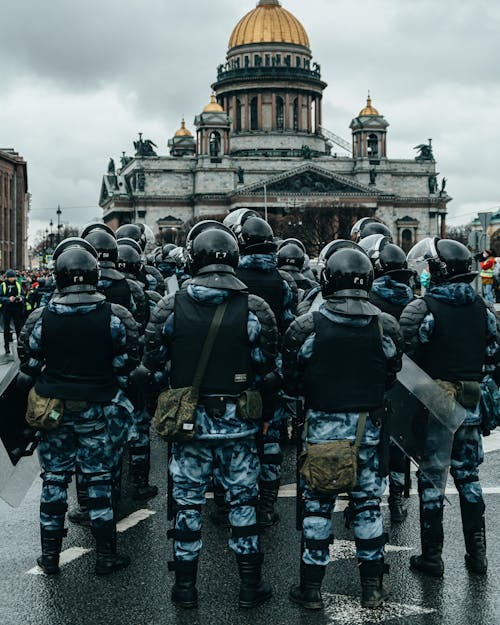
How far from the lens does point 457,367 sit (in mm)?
5660

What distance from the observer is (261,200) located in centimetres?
7950

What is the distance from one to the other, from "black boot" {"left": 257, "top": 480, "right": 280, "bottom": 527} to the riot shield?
1.71m

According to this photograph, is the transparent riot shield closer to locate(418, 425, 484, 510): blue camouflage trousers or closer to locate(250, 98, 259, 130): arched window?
locate(418, 425, 484, 510): blue camouflage trousers

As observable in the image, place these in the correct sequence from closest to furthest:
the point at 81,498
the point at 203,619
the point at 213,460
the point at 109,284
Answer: the point at 203,619, the point at 213,460, the point at 81,498, the point at 109,284

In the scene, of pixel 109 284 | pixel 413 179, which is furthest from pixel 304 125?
pixel 109 284

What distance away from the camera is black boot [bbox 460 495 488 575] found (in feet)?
18.1

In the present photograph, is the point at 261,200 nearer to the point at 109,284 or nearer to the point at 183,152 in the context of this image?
the point at 183,152

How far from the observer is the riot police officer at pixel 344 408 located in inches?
197

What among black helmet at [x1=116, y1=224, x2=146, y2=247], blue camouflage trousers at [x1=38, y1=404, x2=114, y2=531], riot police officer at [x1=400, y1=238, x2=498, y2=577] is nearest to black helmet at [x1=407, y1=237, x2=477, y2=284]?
riot police officer at [x1=400, y1=238, x2=498, y2=577]

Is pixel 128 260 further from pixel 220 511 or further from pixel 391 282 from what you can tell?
pixel 220 511

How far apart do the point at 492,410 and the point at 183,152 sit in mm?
87828

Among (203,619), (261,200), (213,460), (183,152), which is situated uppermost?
(183,152)

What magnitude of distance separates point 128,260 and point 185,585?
4.48 m

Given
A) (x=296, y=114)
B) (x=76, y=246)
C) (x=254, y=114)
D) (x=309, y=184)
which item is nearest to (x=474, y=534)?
(x=76, y=246)
